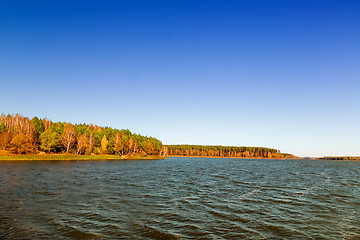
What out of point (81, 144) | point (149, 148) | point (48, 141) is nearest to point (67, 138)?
point (81, 144)

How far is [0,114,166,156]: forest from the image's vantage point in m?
97.6

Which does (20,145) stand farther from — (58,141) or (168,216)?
(168,216)

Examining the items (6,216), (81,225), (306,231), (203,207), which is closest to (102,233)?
(81,225)

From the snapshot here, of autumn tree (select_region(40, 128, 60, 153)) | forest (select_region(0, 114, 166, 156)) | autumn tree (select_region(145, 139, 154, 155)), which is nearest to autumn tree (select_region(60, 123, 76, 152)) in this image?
forest (select_region(0, 114, 166, 156))

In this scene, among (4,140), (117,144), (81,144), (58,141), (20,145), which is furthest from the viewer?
(117,144)

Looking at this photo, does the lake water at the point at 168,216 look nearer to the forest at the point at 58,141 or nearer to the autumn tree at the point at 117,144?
the forest at the point at 58,141

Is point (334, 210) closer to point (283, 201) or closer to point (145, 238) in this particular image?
point (283, 201)

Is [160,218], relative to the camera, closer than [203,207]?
Yes

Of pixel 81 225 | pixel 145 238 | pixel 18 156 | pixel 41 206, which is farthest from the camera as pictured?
pixel 18 156

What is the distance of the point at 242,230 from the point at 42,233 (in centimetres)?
1418

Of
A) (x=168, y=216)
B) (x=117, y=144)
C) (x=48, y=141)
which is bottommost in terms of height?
(x=168, y=216)

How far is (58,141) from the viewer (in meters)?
115

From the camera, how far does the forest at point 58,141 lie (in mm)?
97569

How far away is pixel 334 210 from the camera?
76.4 ft
